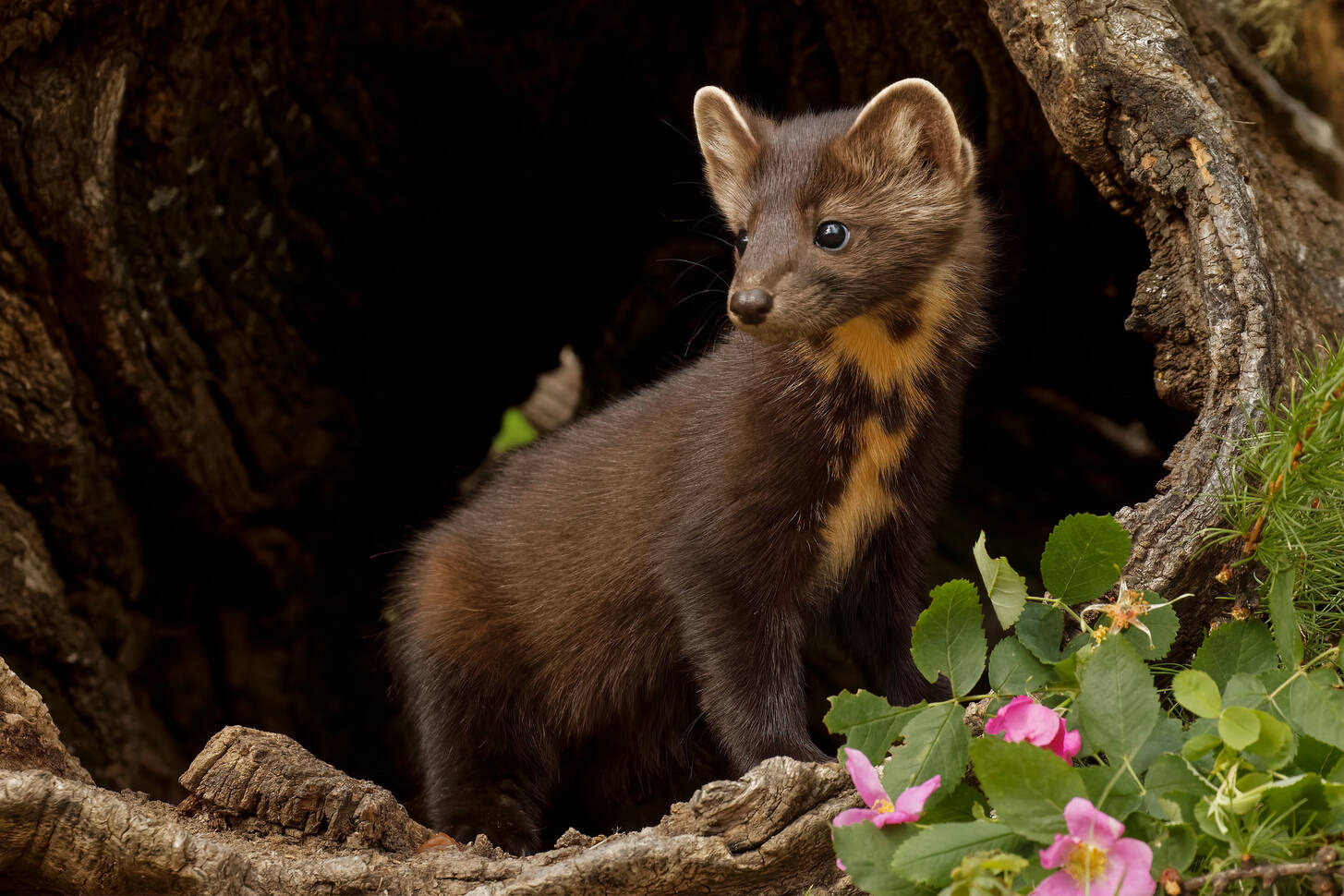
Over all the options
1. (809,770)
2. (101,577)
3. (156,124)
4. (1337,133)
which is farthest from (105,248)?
(1337,133)

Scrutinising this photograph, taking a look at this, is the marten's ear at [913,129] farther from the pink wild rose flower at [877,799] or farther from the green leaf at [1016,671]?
the pink wild rose flower at [877,799]

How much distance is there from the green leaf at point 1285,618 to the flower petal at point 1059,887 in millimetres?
833

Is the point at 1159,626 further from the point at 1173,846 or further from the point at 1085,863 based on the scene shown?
the point at 1085,863

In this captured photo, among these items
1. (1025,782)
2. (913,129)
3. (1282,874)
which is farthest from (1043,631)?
(913,129)

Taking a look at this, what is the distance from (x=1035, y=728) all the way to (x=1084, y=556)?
20.9 inches

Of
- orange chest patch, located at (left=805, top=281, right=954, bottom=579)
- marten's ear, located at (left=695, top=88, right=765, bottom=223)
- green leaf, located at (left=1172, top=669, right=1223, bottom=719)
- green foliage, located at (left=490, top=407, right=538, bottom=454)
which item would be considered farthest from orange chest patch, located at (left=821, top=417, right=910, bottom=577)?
green foliage, located at (left=490, top=407, right=538, bottom=454)

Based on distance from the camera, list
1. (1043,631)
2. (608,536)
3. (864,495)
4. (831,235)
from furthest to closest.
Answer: (608,536), (864,495), (831,235), (1043,631)

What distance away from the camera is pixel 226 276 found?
5.82 m

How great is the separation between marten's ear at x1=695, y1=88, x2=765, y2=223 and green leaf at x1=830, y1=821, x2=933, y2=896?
2.13 meters

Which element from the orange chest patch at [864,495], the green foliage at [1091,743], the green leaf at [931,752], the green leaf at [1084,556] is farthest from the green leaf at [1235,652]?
the orange chest patch at [864,495]

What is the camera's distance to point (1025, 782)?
99.1 inches

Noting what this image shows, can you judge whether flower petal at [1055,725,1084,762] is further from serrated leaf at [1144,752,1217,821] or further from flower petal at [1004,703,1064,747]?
serrated leaf at [1144,752,1217,821]

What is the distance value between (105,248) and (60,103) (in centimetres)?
61

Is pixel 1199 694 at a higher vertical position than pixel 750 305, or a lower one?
lower
